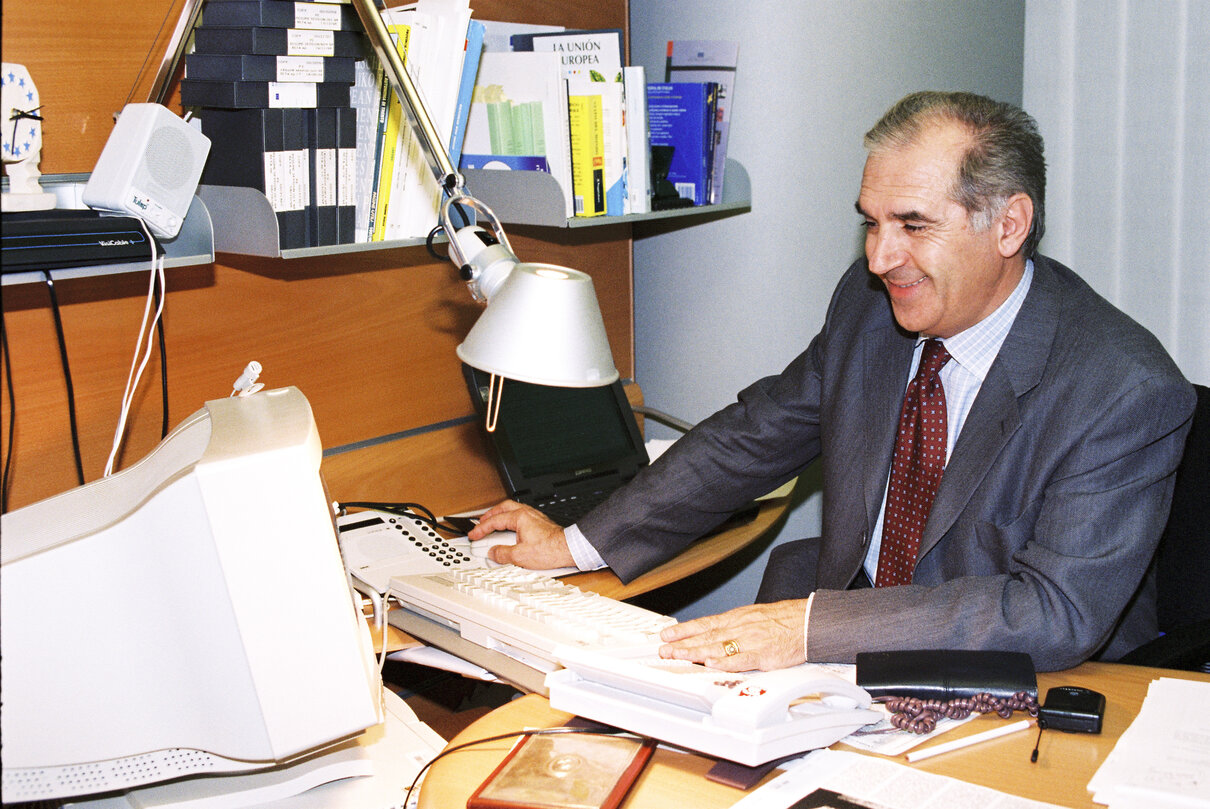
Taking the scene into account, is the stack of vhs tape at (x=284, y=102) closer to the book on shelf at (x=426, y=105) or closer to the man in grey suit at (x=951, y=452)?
the book on shelf at (x=426, y=105)

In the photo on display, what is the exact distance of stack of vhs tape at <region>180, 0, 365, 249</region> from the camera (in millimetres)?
1493

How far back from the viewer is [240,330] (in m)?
1.78

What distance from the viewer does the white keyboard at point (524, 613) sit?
1326 millimetres

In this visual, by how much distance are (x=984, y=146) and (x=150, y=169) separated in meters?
1.20

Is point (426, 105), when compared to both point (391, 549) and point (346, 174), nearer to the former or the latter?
point (346, 174)

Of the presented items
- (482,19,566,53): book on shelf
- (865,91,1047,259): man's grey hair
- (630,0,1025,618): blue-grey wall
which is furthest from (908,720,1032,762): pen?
(482,19,566,53): book on shelf

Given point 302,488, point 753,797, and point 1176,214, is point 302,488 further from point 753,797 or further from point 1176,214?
point 1176,214

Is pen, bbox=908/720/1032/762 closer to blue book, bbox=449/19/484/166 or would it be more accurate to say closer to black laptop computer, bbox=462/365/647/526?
black laptop computer, bbox=462/365/647/526

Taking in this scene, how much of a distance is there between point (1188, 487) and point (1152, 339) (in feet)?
1.02

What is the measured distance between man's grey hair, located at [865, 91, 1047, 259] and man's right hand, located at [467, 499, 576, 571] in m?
0.83

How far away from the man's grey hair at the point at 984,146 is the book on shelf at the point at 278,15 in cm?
84

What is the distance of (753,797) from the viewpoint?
107 cm

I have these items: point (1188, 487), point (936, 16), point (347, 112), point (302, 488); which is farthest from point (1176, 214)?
point (302, 488)

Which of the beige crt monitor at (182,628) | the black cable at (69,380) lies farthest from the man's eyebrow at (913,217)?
the black cable at (69,380)
